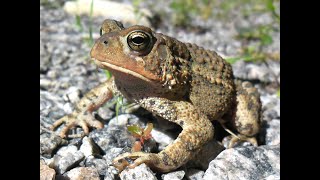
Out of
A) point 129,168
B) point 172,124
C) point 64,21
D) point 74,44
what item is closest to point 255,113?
point 172,124

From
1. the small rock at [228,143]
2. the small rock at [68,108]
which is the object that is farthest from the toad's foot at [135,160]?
the small rock at [68,108]

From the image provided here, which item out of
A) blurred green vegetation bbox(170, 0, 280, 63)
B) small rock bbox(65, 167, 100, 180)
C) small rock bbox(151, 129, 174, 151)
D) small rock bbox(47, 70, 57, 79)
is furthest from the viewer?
blurred green vegetation bbox(170, 0, 280, 63)

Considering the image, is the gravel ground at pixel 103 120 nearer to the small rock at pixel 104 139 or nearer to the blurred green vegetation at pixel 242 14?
the small rock at pixel 104 139

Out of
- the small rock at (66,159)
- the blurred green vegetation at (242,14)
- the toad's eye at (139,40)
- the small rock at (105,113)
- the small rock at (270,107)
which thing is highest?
the blurred green vegetation at (242,14)

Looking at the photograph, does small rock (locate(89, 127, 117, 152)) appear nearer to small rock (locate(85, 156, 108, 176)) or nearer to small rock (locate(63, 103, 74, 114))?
small rock (locate(85, 156, 108, 176))

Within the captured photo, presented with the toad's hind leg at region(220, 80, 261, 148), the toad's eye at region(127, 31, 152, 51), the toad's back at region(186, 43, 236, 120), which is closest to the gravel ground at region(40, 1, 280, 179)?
the toad's hind leg at region(220, 80, 261, 148)

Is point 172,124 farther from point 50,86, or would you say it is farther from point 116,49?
point 50,86
